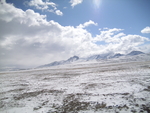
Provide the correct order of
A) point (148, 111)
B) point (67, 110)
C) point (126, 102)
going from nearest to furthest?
point (148, 111) < point (67, 110) < point (126, 102)

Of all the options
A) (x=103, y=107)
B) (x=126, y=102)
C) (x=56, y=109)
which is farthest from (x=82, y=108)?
(x=126, y=102)

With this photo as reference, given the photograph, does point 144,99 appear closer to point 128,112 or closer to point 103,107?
point 128,112

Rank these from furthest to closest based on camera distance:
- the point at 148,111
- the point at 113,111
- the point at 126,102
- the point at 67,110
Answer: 1. the point at 126,102
2. the point at 67,110
3. the point at 113,111
4. the point at 148,111

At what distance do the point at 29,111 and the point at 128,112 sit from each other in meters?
9.79

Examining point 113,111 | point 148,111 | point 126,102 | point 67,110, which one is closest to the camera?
point 148,111

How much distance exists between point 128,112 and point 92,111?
3154 mm

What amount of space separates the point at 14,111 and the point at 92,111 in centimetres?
842

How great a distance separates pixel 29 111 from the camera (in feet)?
30.6

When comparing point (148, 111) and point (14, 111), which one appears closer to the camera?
point (148, 111)

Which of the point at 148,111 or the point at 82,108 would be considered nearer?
the point at 148,111

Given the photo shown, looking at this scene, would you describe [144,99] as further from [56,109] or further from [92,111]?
[56,109]

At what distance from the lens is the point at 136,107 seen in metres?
8.38

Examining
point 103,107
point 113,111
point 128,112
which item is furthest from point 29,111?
point 128,112

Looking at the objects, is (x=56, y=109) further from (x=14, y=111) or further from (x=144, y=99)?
(x=144, y=99)
